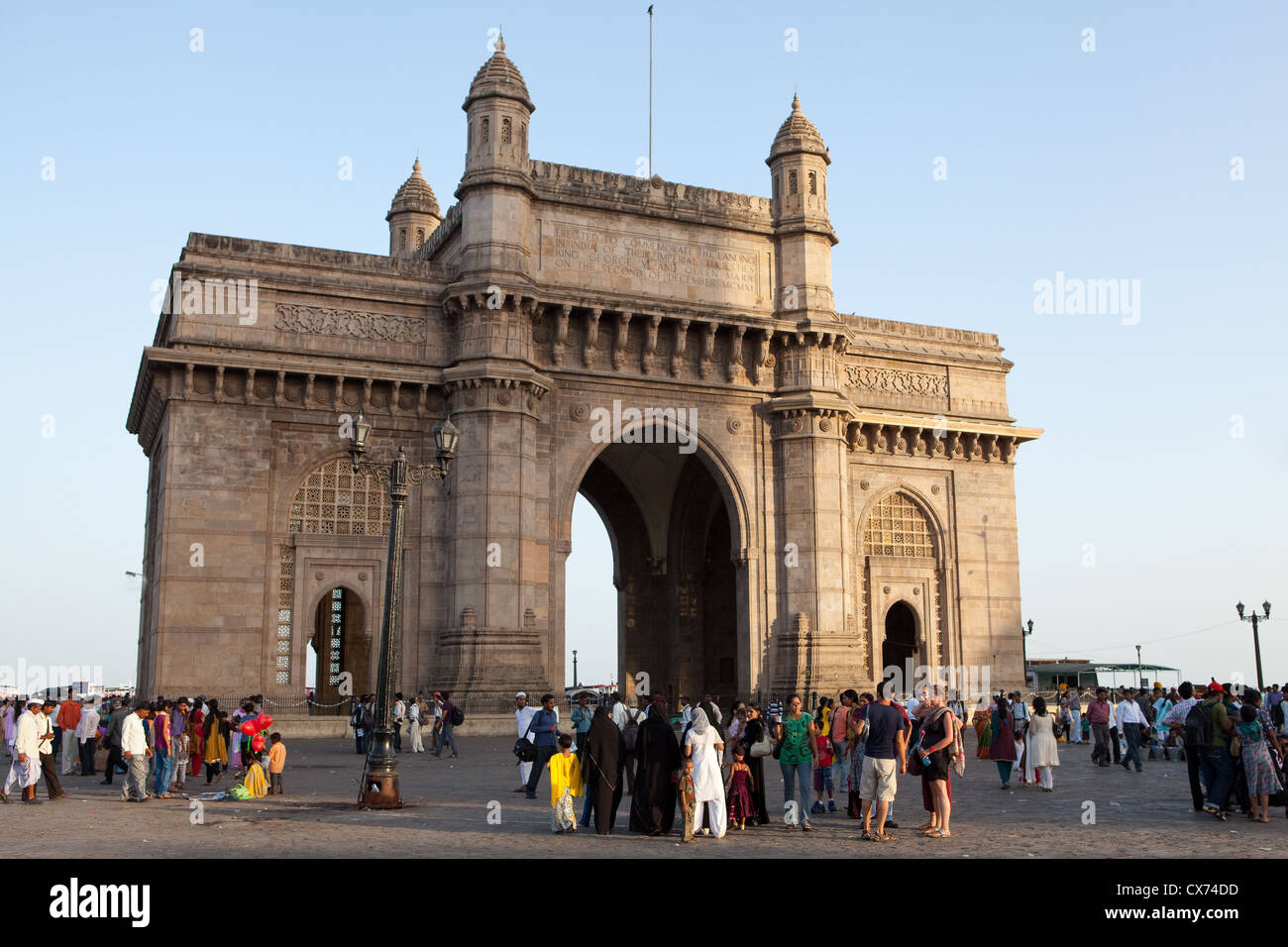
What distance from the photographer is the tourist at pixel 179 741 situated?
61.0ft

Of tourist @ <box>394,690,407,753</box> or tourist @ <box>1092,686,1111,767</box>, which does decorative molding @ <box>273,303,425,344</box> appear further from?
tourist @ <box>1092,686,1111,767</box>

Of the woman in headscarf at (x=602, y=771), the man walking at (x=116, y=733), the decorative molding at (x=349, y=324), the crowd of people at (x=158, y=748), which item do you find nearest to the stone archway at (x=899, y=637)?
the decorative molding at (x=349, y=324)

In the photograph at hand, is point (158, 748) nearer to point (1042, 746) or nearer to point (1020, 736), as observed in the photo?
point (1042, 746)

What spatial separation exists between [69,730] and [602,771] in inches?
574

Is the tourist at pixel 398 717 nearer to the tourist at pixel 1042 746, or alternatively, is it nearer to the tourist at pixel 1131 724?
the tourist at pixel 1042 746

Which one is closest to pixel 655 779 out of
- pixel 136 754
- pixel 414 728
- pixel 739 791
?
pixel 739 791

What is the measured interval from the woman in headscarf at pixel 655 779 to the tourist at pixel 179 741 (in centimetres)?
819

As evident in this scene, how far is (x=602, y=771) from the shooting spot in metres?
14.0

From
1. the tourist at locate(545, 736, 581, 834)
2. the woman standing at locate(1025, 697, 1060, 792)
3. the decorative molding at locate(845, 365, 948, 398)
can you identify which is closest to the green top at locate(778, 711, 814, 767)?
the tourist at locate(545, 736, 581, 834)

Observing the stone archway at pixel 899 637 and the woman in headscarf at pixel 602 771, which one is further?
the stone archway at pixel 899 637

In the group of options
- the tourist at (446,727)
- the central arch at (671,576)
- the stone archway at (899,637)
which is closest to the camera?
the tourist at (446,727)

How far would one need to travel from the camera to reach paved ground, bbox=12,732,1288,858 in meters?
12.2

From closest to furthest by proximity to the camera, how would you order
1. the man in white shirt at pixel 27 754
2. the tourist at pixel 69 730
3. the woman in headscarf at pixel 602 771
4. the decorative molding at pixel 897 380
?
the woman in headscarf at pixel 602 771 → the man in white shirt at pixel 27 754 → the tourist at pixel 69 730 → the decorative molding at pixel 897 380
